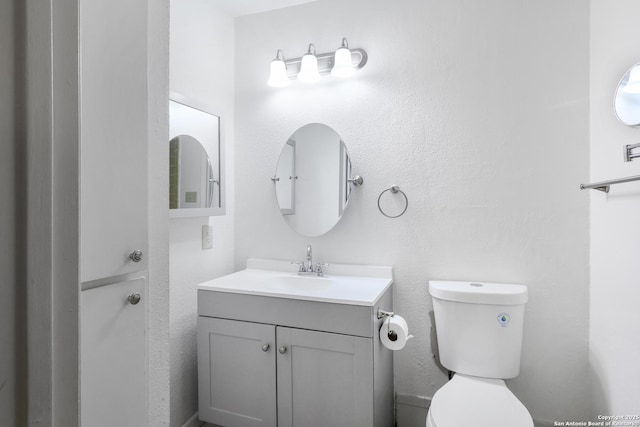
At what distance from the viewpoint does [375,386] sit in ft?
4.72

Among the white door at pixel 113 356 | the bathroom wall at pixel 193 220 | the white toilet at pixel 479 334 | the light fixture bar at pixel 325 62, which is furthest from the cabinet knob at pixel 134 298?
the light fixture bar at pixel 325 62

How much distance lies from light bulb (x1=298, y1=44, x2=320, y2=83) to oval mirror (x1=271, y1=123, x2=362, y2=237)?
0.83 feet

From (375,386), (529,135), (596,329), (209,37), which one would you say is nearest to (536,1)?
(529,135)

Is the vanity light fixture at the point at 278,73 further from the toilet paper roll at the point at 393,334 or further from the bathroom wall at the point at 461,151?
the toilet paper roll at the point at 393,334

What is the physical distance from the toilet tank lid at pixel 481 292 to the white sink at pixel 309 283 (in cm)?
26

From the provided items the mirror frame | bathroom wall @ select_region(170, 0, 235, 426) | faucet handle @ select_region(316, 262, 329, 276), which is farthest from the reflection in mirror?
faucet handle @ select_region(316, 262, 329, 276)

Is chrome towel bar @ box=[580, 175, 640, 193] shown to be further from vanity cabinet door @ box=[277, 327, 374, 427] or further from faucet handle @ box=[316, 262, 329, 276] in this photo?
faucet handle @ box=[316, 262, 329, 276]

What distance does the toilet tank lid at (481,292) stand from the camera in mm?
1508

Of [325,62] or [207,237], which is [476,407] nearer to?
[207,237]

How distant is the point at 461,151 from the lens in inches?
69.3

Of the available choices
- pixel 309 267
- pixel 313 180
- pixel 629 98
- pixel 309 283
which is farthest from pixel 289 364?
→ pixel 629 98

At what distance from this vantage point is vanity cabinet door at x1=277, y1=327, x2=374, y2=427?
142 cm

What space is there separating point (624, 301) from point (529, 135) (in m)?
0.81

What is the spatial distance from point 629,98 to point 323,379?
1591 millimetres
